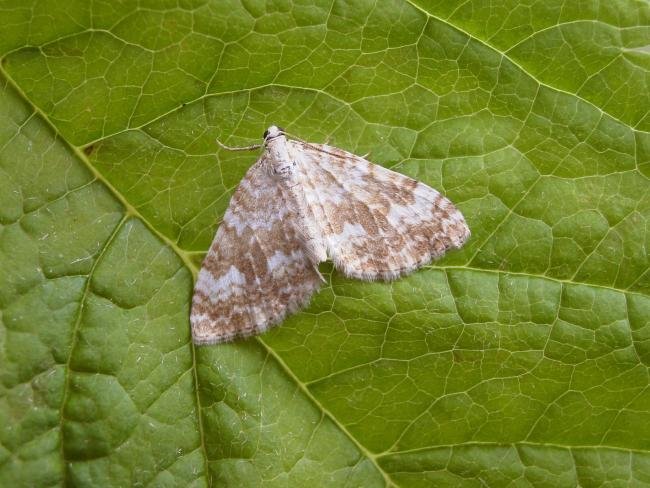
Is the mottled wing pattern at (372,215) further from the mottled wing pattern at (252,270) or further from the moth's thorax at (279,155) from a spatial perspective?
the mottled wing pattern at (252,270)

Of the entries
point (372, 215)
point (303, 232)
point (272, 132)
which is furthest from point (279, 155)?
point (372, 215)

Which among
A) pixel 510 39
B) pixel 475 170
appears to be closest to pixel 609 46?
pixel 510 39

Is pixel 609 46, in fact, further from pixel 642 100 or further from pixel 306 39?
pixel 306 39

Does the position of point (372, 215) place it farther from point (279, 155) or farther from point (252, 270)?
point (252, 270)

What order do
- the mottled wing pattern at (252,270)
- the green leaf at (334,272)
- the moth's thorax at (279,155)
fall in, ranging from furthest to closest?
1. the moth's thorax at (279,155)
2. the mottled wing pattern at (252,270)
3. the green leaf at (334,272)

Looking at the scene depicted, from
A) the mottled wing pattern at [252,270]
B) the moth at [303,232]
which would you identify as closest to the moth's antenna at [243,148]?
the moth at [303,232]

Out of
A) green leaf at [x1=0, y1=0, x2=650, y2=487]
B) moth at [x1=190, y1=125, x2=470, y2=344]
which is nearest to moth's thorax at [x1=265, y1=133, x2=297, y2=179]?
moth at [x1=190, y1=125, x2=470, y2=344]

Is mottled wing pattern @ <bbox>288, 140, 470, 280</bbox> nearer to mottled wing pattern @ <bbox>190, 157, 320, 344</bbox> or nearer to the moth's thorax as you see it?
the moth's thorax

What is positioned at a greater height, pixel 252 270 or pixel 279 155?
pixel 279 155

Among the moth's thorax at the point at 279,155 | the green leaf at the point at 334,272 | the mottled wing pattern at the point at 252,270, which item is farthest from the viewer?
the moth's thorax at the point at 279,155
